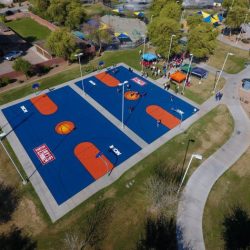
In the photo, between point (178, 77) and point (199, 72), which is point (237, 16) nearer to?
point (199, 72)

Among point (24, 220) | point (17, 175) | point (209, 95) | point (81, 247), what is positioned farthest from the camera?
point (209, 95)

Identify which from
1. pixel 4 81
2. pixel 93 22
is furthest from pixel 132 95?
pixel 93 22

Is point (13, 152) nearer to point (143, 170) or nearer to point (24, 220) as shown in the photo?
point (24, 220)

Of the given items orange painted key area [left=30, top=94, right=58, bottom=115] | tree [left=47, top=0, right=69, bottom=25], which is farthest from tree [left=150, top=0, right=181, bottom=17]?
orange painted key area [left=30, top=94, right=58, bottom=115]

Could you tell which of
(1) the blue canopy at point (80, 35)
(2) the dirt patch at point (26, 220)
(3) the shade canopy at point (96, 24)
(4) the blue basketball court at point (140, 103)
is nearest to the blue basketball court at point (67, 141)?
(2) the dirt patch at point (26, 220)

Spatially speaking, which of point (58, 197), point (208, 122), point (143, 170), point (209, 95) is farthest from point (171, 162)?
point (209, 95)

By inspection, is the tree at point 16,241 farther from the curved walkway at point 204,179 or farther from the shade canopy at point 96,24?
the shade canopy at point 96,24

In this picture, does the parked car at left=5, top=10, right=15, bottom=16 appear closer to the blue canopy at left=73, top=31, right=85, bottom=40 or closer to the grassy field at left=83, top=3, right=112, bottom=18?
the grassy field at left=83, top=3, right=112, bottom=18
